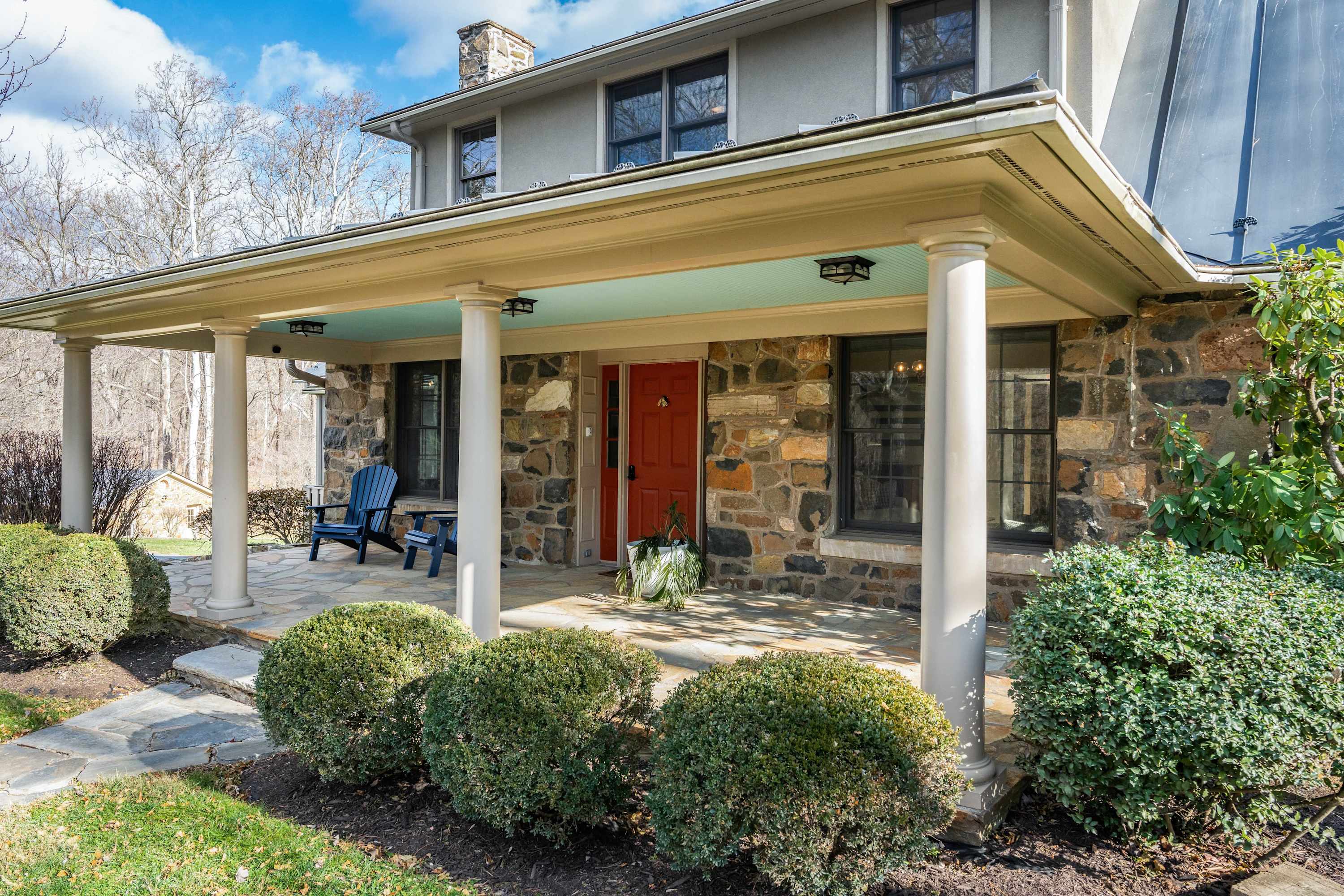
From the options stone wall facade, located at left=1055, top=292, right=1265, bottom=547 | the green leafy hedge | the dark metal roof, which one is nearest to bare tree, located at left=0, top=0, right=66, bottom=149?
the green leafy hedge

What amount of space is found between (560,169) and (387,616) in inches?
197

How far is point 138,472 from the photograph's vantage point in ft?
→ 34.7

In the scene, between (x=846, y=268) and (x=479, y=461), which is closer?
(x=846, y=268)

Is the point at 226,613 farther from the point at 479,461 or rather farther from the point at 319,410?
the point at 319,410

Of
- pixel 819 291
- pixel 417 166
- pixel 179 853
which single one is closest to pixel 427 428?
pixel 417 166

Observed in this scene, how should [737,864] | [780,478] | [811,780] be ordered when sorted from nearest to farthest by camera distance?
[811,780] → [737,864] → [780,478]

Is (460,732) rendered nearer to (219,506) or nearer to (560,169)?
(219,506)

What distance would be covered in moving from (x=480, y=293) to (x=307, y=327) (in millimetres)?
3103

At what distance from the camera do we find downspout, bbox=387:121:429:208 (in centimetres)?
821

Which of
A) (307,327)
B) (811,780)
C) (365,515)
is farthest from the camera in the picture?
(365,515)

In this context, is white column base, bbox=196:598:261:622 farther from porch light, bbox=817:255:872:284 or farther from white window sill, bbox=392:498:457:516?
porch light, bbox=817:255:872:284

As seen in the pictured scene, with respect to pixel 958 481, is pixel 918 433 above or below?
above

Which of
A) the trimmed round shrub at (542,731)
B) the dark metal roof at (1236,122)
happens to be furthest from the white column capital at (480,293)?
the dark metal roof at (1236,122)

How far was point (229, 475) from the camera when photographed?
5367mm
